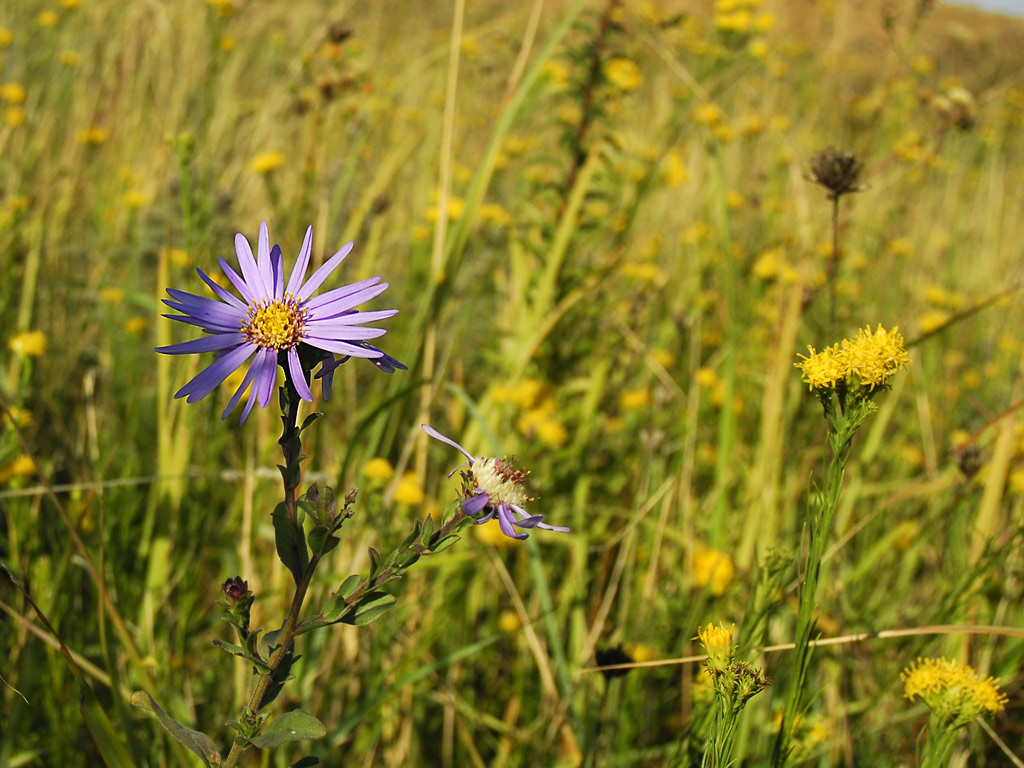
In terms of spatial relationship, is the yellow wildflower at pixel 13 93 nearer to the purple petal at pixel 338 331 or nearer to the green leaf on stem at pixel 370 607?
the purple petal at pixel 338 331

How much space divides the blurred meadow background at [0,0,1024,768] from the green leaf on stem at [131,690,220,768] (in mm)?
160

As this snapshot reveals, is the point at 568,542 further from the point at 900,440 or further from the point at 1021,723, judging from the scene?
the point at 900,440

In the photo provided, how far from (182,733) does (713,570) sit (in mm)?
1041

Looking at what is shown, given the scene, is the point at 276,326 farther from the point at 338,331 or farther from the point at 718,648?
the point at 718,648

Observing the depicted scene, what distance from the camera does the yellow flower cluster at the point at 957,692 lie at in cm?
93

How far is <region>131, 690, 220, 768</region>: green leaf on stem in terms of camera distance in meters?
0.70

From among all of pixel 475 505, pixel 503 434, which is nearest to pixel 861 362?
pixel 475 505

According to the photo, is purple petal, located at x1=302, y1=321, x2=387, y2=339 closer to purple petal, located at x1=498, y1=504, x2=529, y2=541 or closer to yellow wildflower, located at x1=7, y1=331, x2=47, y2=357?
purple petal, located at x1=498, y1=504, x2=529, y2=541

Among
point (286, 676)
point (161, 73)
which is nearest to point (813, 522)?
point (286, 676)

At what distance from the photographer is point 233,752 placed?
0.71m

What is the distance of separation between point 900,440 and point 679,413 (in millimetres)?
743

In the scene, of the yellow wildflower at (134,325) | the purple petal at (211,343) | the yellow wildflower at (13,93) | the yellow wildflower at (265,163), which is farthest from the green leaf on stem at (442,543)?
the yellow wildflower at (13,93)

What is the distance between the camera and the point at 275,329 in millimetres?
754

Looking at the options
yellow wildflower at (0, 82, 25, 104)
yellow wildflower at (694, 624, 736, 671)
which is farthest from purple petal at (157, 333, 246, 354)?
yellow wildflower at (0, 82, 25, 104)
